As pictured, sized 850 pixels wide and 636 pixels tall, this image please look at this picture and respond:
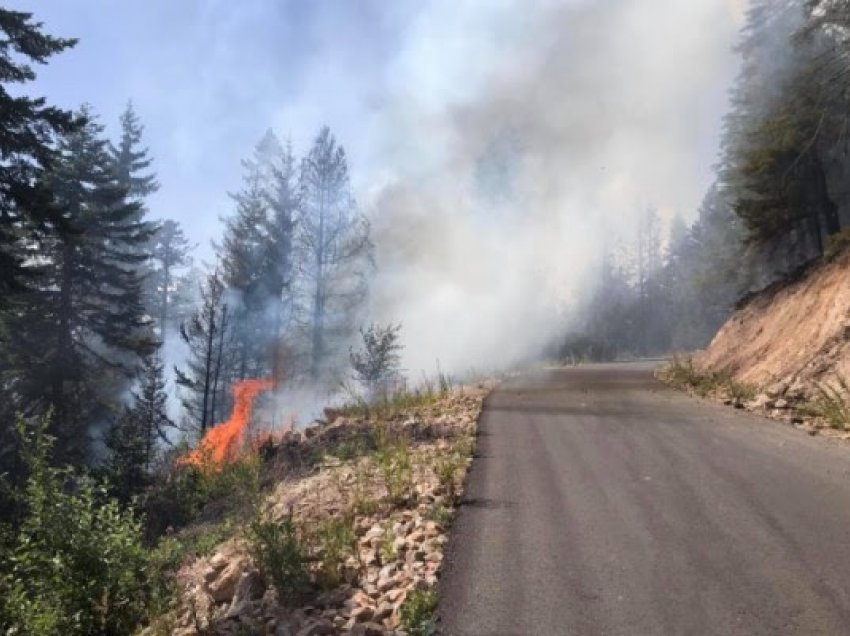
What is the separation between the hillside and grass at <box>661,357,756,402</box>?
12 cm

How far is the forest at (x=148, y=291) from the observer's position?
18.0 ft

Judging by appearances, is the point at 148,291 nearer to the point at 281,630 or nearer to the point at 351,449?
the point at 351,449

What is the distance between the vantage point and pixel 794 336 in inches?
472

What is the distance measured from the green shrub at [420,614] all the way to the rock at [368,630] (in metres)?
0.16

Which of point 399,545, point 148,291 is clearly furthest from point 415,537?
point 148,291

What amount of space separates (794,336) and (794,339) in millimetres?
146

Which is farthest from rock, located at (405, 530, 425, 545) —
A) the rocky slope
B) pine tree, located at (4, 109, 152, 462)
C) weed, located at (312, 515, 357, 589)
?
pine tree, located at (4, 109, 152, 462)

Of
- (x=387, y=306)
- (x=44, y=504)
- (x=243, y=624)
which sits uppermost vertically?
(x=387, y=306)

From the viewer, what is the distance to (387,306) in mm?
30766

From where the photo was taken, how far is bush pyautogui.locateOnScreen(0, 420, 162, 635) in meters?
4.80

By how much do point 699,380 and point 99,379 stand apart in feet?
72.9

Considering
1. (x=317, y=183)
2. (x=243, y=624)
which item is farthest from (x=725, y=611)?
(x=317, y=183)

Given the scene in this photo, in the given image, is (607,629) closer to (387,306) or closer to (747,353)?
(747,353)

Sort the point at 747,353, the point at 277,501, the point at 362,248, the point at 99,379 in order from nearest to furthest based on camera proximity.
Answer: the point at 277,501, the point at 747,353, the point at 99,379, the point at 362,248
